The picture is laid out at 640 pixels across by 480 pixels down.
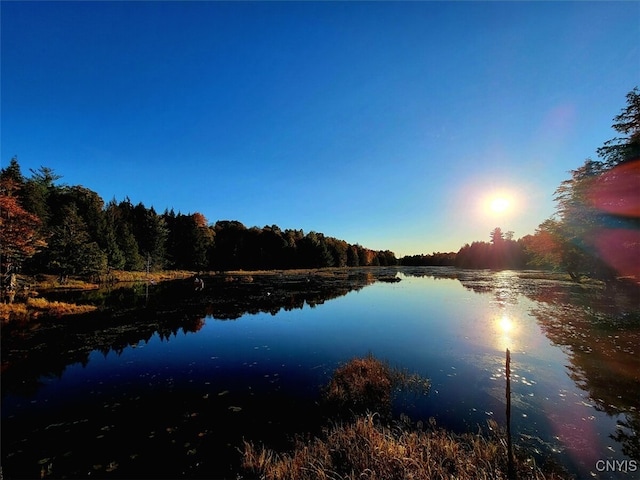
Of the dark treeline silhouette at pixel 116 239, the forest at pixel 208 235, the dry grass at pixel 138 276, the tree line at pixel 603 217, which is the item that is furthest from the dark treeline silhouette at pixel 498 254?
the dry grass at pixel 138 276

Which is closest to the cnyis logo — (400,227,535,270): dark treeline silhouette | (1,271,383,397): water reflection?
(1,271,383,397): water reflection

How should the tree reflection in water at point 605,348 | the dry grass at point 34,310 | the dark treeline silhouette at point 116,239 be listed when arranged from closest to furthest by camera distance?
the tree reflection in water at point 605,348, the dry grass at point 34,310, the dark treeline silhouette at point 116,239

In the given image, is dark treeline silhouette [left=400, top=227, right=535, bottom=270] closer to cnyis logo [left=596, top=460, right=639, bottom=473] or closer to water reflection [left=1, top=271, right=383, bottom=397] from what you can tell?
water reflection [left=1, top=271, right=383, bottom=397]

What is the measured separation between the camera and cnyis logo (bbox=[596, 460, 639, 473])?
22.4ft

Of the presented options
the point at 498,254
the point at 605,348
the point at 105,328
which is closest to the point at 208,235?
the point at 105,328

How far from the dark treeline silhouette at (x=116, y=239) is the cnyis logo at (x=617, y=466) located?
137 feet

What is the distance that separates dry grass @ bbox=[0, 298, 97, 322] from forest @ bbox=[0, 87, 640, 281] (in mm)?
5005

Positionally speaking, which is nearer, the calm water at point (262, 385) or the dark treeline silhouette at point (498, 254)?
the calm water at point (262, 385)

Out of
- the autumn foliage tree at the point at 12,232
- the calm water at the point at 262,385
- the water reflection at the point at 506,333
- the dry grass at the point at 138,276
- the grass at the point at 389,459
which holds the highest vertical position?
the autumn foliage tree at the point at 12,232

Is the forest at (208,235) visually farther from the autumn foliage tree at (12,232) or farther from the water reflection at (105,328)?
the water reflection at (105,328)

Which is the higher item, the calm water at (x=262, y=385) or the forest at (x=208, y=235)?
the forest at (x=208, y=235)

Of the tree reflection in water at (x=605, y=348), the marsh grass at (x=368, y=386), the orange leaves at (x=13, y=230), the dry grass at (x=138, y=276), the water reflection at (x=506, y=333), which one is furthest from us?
the dry grass at (x=138, y=276)

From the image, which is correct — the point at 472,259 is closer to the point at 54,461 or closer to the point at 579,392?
the point at 579,392

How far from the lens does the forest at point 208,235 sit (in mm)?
29234
